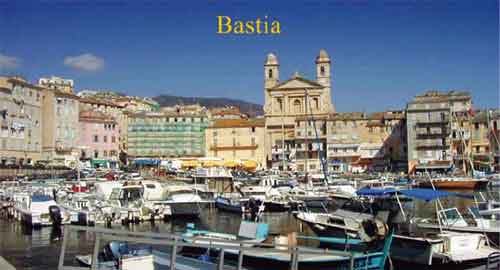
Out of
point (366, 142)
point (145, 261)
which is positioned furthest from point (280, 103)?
point (145, 261)

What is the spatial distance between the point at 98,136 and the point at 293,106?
32192mm

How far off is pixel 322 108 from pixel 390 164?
57.0ft

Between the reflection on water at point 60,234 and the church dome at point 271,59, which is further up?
the church dome at point 271,59

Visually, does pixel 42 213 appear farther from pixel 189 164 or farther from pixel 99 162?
pixel 99 162

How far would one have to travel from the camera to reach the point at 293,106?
95.4m

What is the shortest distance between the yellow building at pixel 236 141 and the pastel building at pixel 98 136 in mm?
14490

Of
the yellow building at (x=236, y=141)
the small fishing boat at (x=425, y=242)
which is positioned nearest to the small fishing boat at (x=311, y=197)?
the small fishing boat at (x=425, y=242)

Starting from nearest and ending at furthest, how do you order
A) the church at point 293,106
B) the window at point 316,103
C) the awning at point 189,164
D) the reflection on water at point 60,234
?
the reflection on water at point 60,234 < the awning at point 189,164 < the church at point 293,106 < the window at point 316,103

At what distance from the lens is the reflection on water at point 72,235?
64.4 ft

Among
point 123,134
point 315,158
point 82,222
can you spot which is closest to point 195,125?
point 123,134

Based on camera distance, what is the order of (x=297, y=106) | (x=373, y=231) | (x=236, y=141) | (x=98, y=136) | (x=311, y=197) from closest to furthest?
(x=373, y=231) < (x=311, y=197) < (x=98, y=136) < (x=236, y=141) < (x=297, y=106)

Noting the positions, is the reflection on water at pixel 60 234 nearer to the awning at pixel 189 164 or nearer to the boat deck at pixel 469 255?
the boat deck at pixel 469 255

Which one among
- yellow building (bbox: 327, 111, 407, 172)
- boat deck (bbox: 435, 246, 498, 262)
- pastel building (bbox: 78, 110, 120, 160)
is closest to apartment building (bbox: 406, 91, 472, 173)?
yellow building (bbox: 327, 111, 407, 172)

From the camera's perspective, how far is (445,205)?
3872 cm
